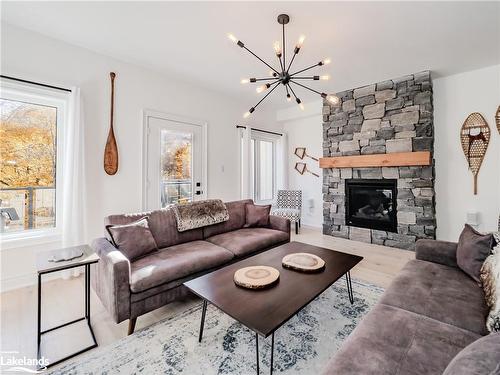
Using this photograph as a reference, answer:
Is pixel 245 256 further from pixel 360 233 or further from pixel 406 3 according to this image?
pixel 406 3

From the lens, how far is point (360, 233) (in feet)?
14.1

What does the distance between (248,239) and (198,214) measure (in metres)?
0.70

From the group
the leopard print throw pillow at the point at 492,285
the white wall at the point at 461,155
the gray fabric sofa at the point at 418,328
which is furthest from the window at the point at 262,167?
the leopard print throw pillow at the point at 492,285

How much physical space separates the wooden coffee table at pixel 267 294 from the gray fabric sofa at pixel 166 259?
400 mm

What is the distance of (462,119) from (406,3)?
245 cm

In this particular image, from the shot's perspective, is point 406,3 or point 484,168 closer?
point 406,3

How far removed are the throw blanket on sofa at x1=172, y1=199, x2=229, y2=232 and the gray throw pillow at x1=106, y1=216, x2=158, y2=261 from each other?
0.45m

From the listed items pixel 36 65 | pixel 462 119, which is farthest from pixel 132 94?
pixel 462 119

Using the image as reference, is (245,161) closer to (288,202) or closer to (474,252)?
(288,202)

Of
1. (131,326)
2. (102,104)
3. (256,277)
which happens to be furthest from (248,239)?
(102,104)

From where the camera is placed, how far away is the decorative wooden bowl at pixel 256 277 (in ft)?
5.29

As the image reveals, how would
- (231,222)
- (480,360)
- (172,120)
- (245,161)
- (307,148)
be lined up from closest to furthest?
(480,360) < (231,222) < (172,120) < (245,161) < (307,148)

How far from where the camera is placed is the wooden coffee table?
129 cm

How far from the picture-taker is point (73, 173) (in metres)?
2.76
